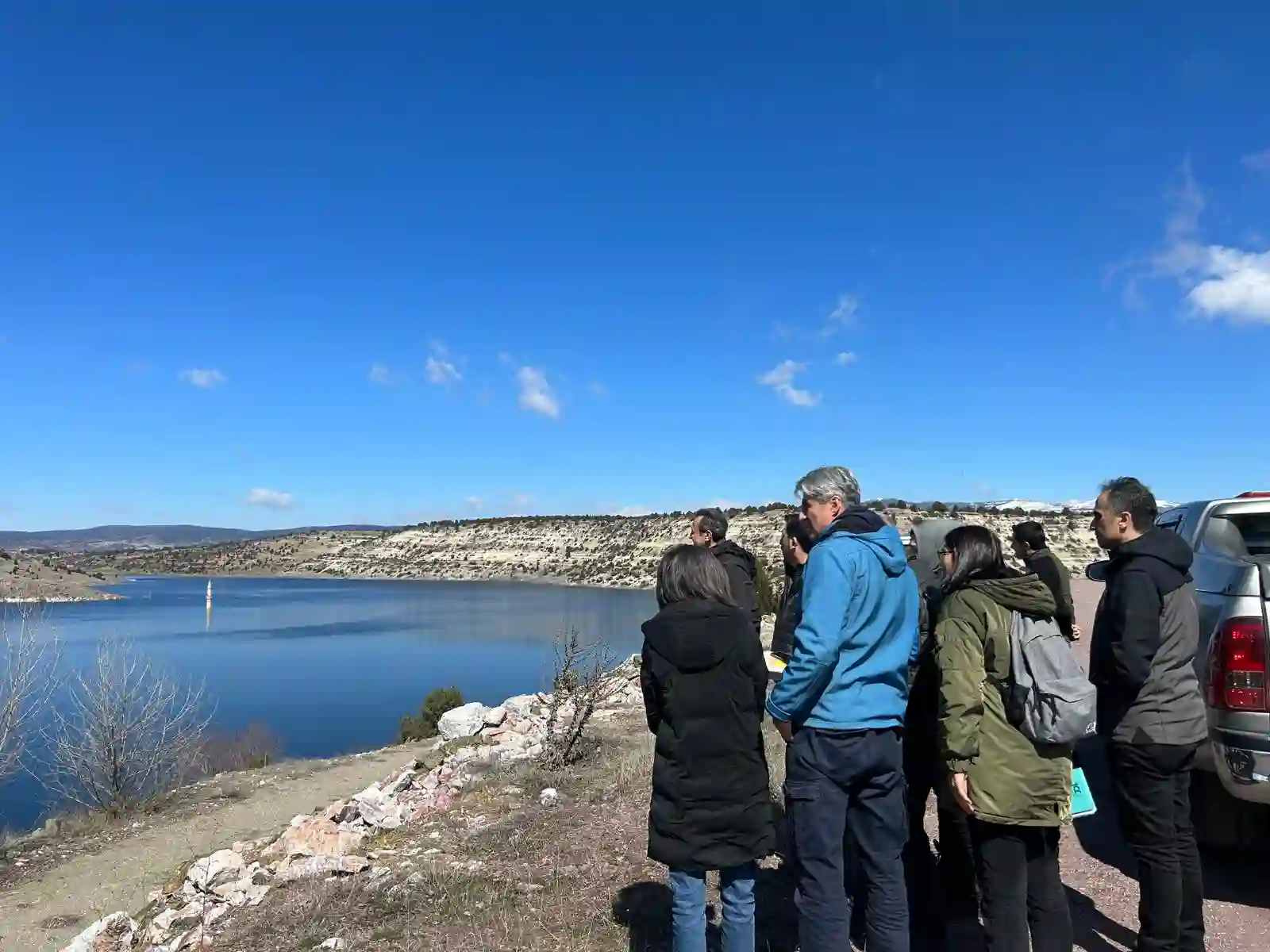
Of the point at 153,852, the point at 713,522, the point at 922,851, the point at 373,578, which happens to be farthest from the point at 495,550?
the point at 922,851

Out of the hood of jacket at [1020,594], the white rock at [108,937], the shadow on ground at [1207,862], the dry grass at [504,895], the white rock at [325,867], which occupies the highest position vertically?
the hood of jacket at [1020,594]

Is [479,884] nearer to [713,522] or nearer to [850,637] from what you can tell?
[713,522]

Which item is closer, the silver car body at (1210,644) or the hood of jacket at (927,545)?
the silver car body at (1210,644)

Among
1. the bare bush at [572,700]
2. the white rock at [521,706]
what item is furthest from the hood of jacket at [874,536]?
the white rock at [521,706]

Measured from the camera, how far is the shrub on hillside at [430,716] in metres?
17.6

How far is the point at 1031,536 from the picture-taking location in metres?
5.61

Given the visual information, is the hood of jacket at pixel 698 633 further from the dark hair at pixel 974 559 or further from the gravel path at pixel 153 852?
the gravel path at pixel 153 852

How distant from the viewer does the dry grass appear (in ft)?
13.6

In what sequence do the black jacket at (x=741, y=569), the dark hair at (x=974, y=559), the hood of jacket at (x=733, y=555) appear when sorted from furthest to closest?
1. the hood of jacket at (x=733, y=555)
2. the black jacket at (x=741, y=569)
3. the dark hair at (x=974, y=559)

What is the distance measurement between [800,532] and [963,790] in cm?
134

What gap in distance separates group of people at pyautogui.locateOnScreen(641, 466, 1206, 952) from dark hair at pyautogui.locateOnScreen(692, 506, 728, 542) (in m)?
1.78

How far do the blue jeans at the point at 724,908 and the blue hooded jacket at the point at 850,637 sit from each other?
2.21 feet

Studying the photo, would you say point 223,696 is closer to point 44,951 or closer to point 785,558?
point 44,951

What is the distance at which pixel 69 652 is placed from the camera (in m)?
32.6
